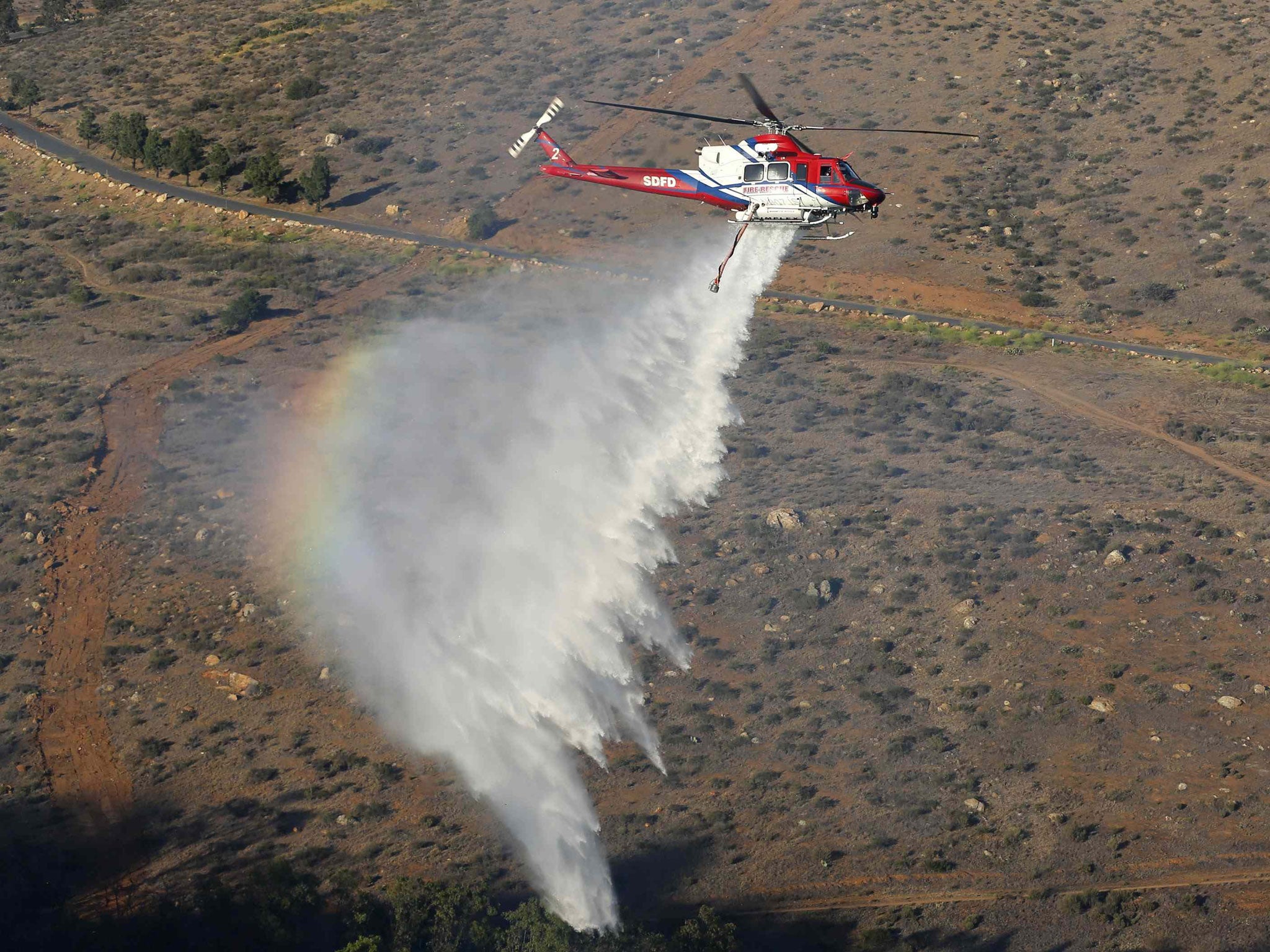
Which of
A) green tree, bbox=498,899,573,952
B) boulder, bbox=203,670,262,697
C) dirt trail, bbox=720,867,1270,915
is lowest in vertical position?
dirt trail, bbox=720,867,1270,915

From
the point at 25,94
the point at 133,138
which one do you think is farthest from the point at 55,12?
the point at 133,138

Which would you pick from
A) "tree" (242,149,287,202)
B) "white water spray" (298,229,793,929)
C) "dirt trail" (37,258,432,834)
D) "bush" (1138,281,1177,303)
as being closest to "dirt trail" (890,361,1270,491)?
"white water spray" (298,229,793,929)

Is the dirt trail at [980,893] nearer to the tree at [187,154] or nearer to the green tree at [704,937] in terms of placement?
the green tree at [704,937]

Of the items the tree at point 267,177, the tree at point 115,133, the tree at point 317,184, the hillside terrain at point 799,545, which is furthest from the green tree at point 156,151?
the tree at point 317,184

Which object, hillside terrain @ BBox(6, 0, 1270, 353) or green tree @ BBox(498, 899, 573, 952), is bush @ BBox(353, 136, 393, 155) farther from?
green tree @ BBox(498, 899, 573, 952)

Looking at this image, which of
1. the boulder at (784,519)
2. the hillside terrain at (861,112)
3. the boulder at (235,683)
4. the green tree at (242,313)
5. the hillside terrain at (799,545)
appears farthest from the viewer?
the hillside terrain at (861,112)

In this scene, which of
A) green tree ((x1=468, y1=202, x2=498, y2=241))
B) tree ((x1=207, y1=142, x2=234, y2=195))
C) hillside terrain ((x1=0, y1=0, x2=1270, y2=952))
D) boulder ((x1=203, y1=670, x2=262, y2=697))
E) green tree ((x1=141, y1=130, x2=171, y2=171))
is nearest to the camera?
hillside terrain ((x1=0, y1=0, x2=1270, y2=952))
